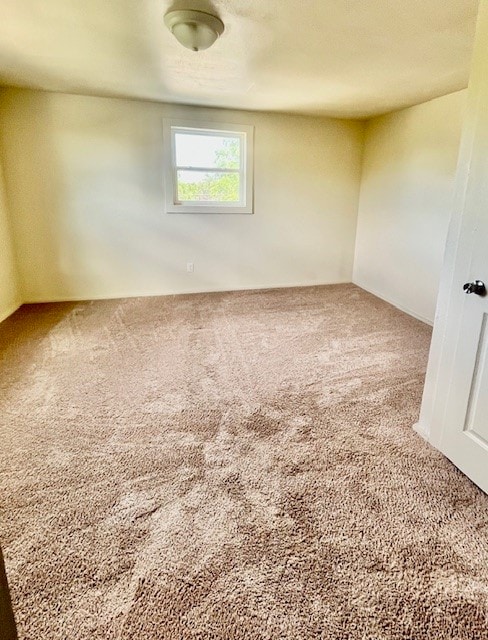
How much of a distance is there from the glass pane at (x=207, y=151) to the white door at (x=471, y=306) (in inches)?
129

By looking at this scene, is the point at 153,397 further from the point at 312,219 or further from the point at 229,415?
the point at 312,219

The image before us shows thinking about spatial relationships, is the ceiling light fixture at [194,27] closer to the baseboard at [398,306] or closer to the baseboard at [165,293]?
the baseboard at [165,293]

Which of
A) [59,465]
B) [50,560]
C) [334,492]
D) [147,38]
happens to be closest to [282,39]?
[147,38]

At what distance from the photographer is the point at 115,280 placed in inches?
174

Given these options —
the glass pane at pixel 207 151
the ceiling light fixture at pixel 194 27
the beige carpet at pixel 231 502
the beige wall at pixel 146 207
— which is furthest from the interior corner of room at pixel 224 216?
the ceiling light fixture at pixel 194 27

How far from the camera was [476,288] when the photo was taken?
59.6 inches

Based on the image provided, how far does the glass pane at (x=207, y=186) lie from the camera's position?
14.3 ft

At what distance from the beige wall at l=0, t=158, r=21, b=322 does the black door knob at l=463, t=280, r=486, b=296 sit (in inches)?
162

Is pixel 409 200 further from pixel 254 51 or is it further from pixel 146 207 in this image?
pixel 146 207

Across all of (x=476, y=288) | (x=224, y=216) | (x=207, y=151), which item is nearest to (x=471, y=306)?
(x=476, y=288)

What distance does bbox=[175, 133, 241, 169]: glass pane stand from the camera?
4.25 m

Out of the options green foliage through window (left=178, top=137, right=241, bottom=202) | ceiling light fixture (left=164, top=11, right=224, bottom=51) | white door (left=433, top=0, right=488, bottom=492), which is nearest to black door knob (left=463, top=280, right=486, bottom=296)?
white door (left=433, top=0, right=488, bottom=492)

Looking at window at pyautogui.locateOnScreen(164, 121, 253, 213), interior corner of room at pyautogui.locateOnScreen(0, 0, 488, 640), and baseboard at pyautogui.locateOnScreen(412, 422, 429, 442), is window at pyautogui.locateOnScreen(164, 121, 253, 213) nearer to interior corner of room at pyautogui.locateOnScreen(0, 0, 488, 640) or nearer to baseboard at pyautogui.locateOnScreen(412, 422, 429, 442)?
interior corner of room at pyautogui.locateOnScreen(0, 0, 488, 640)

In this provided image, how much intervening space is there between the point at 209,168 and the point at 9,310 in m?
2.87
